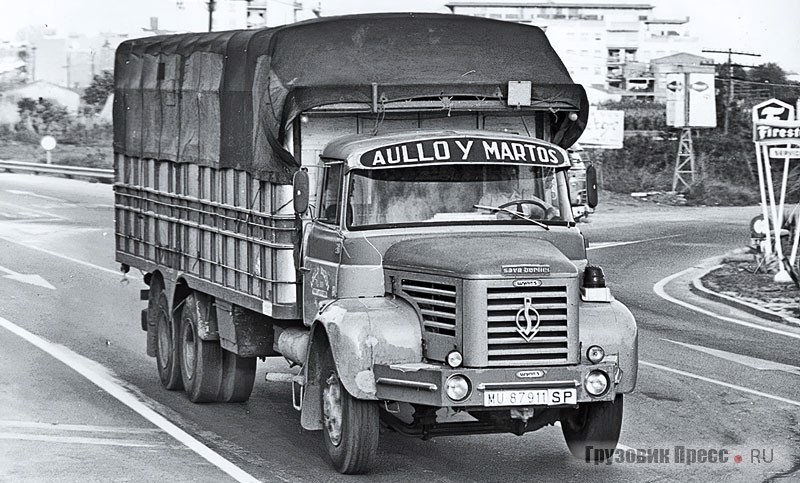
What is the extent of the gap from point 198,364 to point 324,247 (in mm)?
3226

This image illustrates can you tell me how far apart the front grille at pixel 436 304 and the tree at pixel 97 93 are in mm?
79998

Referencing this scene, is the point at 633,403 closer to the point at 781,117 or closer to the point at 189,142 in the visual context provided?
the point at 189,142

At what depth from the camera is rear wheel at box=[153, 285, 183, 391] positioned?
14.5 m

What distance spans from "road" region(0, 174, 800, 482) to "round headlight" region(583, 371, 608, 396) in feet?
2.65

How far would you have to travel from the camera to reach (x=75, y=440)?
1175 cm

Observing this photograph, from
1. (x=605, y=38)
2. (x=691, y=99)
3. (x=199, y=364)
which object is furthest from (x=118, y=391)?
(x=605, y=38)

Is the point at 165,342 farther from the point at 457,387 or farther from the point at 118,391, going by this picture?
the point at 457,387

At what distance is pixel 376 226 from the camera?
1084cm

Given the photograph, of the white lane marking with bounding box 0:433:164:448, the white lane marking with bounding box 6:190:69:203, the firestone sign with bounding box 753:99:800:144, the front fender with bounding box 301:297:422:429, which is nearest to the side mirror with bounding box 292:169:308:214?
the front fender with bounding box 301:297:422:429

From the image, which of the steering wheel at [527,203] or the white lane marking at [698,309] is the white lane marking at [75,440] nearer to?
the steering wheel at [527,203]

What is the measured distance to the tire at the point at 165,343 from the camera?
571 inches

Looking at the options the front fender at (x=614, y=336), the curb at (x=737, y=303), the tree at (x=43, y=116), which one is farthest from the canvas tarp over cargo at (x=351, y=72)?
the tree at (x=43, y=116)

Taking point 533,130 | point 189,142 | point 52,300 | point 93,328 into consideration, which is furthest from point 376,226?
point 52,300

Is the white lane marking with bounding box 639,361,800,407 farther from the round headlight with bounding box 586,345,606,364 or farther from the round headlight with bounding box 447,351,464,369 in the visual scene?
the round headlight with bounding box 447,351,464,369
